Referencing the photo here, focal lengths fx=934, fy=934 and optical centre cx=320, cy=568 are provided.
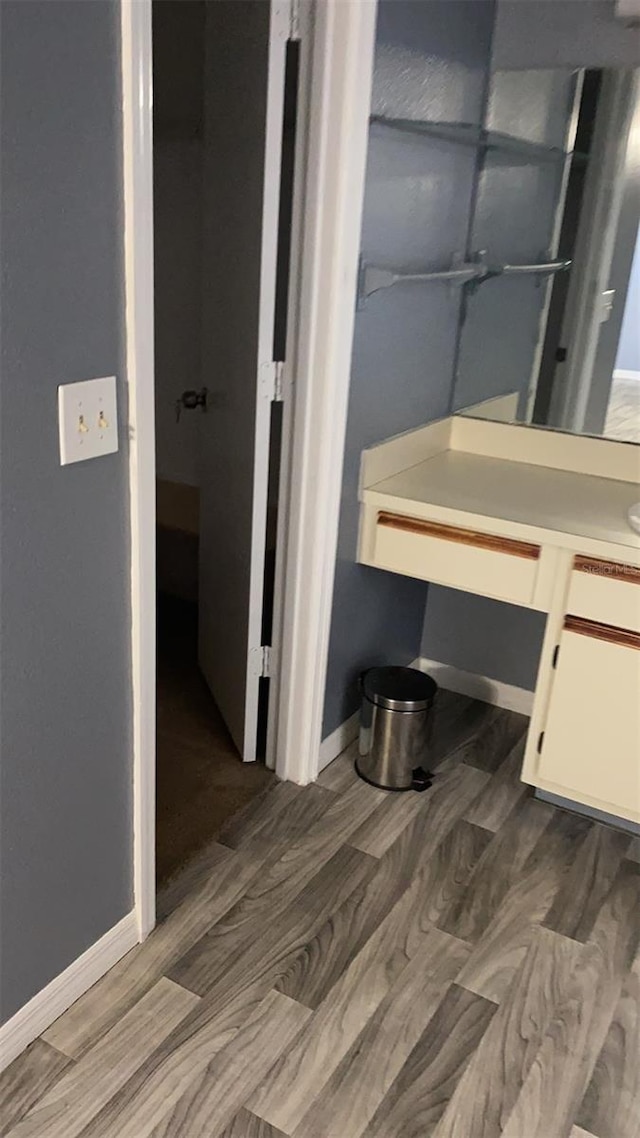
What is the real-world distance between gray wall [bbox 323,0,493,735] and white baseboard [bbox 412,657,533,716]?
35 centimetres

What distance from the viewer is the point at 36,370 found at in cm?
134

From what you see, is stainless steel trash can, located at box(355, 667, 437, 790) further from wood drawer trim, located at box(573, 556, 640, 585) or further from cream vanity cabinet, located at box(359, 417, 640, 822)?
wood drawer trim, located at box(573, 556, 640, 585)

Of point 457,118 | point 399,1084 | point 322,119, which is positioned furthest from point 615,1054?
point 457,118

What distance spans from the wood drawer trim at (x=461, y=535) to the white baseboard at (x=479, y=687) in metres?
0.81

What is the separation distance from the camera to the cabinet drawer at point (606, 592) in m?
2.02

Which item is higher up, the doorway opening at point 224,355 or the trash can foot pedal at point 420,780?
the doorway opening at point 224,355

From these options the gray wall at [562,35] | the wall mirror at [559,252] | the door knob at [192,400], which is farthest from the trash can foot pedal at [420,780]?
the gray wall at [562,35]

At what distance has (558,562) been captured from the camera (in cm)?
211

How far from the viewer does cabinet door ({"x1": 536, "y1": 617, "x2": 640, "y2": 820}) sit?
2.09m

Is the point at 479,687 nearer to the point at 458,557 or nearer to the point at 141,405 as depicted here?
the point at 458,557

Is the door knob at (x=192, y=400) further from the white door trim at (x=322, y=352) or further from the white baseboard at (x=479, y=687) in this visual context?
the white baseboard at (x=479, y=687)

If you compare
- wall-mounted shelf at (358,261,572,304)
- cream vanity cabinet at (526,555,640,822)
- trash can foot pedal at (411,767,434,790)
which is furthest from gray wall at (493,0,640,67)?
trash can foot pedal at (411,767,434,790)

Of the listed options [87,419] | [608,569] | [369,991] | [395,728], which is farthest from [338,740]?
[87,419]

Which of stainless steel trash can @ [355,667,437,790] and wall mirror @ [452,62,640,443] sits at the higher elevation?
wall mirror @ [452,62,640,443]
